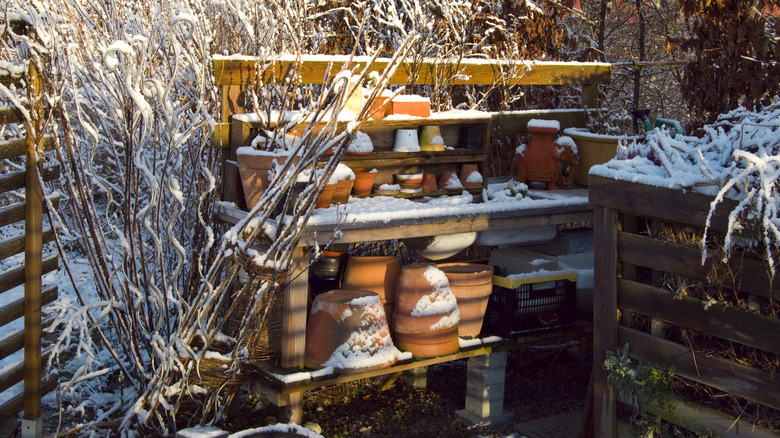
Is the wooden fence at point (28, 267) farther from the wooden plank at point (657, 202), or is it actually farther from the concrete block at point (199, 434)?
the wooden plank at point (657, 202)

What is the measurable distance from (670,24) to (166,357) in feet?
27.1

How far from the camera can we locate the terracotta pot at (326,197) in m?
3.54

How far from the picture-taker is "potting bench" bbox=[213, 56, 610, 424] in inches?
134

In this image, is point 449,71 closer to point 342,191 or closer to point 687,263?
point 342,191

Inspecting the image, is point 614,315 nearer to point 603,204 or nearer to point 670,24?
point 603,204

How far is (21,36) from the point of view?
2834 mm

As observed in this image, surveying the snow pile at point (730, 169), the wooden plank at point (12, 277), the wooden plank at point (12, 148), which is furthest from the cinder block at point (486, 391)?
the wooden plank at point (12, 148)

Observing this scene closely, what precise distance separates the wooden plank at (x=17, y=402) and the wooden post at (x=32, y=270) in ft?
0.08

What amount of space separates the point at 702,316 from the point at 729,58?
7.98 ft

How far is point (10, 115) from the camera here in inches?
111

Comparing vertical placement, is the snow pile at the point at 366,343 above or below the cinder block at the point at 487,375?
above

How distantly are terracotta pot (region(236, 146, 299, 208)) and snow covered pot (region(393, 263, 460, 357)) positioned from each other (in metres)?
0.81

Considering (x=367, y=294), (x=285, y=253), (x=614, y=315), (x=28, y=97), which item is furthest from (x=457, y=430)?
(x=28, y=97)

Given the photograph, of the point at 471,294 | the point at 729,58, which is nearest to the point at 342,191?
the point at 471,294
